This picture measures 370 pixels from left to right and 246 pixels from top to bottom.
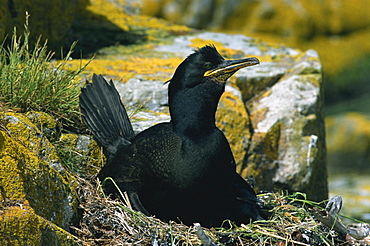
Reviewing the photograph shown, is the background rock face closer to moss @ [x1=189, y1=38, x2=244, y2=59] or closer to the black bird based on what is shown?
moss @ [x1=189, y1=38, x2=244, y2=59]

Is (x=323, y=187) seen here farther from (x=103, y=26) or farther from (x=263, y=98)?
(x=103, y=26)

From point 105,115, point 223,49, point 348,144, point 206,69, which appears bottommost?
point 348,144

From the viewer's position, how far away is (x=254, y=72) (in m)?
6.18

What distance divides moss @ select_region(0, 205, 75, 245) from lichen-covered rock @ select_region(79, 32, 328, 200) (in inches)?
75.4

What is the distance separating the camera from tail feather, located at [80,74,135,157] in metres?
4.69

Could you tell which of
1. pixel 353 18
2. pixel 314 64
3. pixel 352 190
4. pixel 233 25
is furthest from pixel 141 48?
pixel 353 18

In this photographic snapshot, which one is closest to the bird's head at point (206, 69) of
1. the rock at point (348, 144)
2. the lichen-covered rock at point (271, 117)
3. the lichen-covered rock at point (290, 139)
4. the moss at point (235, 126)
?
the lichen-covered rock at point (271, 117)

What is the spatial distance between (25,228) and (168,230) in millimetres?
1086

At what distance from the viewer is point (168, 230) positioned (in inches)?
153

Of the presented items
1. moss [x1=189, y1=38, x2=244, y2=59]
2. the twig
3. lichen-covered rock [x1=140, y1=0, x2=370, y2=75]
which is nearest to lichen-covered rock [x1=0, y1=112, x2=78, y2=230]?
the twig

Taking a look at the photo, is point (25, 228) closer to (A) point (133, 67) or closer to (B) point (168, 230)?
(B) point (168, 230)

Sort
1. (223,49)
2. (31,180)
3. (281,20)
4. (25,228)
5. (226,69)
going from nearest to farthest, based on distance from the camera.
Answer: (25,228) → (31,180) → (226,69) → (223,49) → (281,20)

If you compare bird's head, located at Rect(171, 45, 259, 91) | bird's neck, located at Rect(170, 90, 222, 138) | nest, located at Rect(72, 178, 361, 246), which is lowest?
nest, located at Rect(72, 178, 361, 246)

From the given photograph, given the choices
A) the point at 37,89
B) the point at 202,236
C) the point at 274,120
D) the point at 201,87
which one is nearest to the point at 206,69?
the point at 201,87
